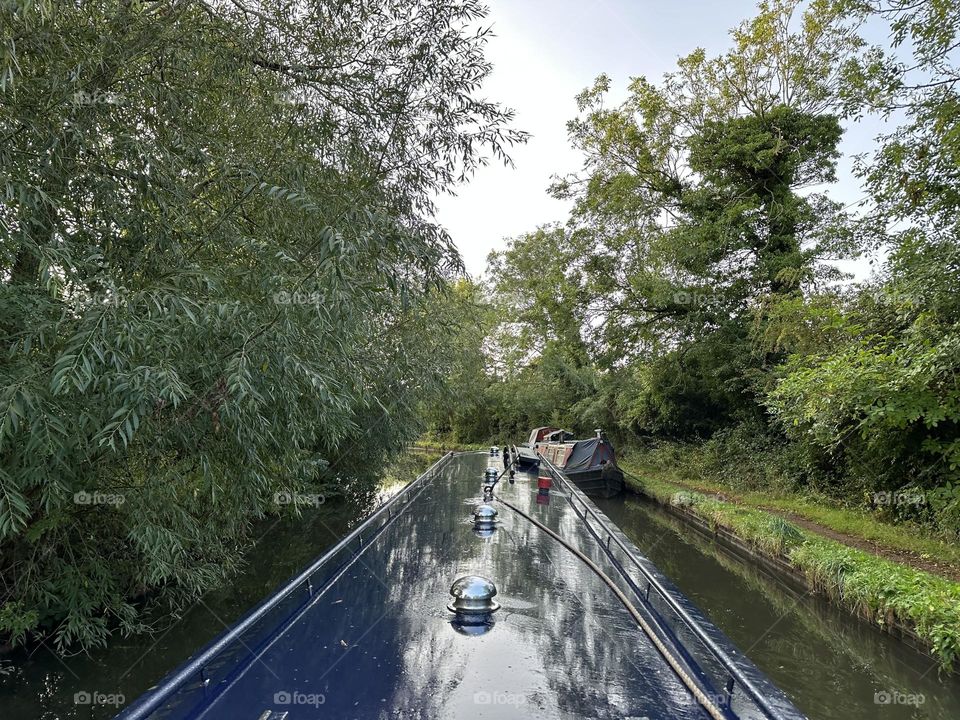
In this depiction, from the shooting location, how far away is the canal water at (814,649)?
4699 mm

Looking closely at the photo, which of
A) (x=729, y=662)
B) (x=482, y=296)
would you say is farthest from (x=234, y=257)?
(x=482, y=296)

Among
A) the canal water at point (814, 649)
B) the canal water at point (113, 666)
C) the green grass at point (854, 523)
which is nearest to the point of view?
the canal water at point (113, 666)

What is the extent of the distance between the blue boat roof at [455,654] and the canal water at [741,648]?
209cm

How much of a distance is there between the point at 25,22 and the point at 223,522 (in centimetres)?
438

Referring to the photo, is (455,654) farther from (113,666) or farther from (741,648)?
(741,648)

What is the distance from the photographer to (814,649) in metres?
5.83

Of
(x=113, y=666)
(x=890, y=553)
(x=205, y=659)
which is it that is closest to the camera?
(x=205, y=659)

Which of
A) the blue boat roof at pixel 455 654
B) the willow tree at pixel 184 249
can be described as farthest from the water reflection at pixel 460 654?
the willow tree at pixel 184 249

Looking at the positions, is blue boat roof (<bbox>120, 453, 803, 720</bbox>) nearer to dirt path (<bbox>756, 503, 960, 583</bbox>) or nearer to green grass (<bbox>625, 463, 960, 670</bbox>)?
green grass (<bbox>625, 463, 960, 670</bbox>)

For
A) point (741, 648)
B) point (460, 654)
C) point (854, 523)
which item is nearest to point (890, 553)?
point (854, 523)

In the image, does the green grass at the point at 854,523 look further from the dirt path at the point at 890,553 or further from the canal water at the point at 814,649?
the canal water at the point at 814,649

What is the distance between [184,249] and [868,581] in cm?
737

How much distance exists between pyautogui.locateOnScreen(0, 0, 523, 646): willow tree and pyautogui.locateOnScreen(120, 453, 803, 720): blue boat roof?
1.15 metres

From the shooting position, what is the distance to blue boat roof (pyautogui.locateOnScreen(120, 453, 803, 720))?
7.82ft
